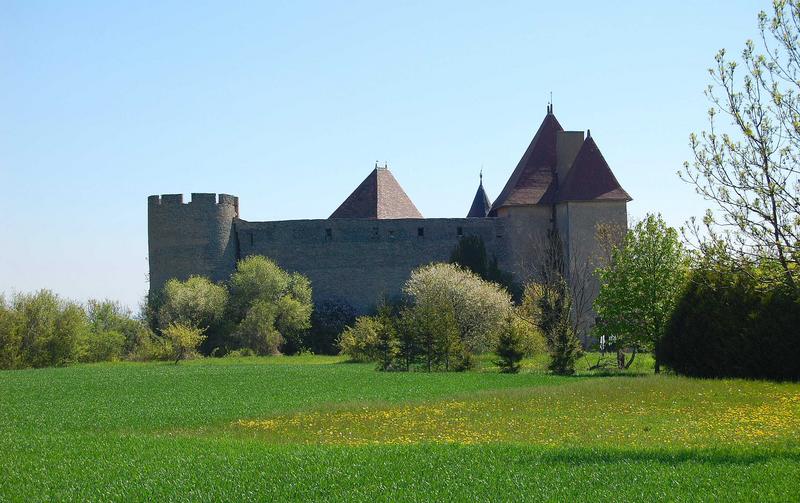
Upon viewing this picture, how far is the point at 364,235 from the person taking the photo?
46.7m

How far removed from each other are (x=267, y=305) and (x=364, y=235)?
20.9 ft

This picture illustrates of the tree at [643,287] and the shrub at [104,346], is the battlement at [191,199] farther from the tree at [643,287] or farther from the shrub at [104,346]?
the tree at [643,287]

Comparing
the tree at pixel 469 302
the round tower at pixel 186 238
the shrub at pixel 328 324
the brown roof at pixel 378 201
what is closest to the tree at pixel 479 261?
the tree at pixel 469 302

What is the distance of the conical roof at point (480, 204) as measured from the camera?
55938mm

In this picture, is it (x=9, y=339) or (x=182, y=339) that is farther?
(x=182, y=339)

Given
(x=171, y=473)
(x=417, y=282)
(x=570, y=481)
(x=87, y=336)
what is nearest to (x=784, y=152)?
(x=570, y=481)

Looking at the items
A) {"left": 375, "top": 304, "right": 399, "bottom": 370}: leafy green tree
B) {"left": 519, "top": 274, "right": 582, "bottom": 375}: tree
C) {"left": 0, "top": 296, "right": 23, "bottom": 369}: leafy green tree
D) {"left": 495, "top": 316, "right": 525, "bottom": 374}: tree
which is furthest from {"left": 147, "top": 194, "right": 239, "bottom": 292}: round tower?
{"left": 495, "top": 316, "right": 525, "bottom": 374}: tree

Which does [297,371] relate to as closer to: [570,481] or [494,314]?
[494,314]

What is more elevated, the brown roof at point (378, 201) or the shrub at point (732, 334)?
the brown roof at point (378, 201)

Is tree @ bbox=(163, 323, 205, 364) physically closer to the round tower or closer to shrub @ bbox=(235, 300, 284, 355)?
shrub @ bbox=(235, 300, 284, 355)

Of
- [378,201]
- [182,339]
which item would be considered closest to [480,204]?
[378,201]

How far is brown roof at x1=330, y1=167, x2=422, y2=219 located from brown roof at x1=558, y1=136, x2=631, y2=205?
8.83m

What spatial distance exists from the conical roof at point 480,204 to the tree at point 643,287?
80.4 feet

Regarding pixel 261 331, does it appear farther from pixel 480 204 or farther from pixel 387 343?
pixel 480 204
